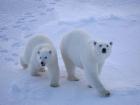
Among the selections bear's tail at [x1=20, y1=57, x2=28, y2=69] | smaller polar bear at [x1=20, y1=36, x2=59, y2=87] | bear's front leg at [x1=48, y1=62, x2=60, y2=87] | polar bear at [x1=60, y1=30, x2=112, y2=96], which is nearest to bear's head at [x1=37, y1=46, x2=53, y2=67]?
smaller polar bear at [x1=20, y1=36, x2=59, y2=87]

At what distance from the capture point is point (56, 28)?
27.6 ft

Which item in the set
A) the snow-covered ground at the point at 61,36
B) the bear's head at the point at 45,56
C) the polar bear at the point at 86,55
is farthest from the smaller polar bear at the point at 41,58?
the polar bear at the point at 86,55

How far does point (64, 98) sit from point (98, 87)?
55cm

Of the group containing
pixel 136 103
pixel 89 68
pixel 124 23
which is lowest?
pixel 136 103

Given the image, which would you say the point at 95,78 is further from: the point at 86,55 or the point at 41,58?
the point at 41,58

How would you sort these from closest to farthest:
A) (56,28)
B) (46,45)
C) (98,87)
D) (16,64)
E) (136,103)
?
(136,103) < (98,87) < (46,45) < (16,64) < (56,28)

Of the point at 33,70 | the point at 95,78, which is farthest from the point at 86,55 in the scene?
the point at 33,70

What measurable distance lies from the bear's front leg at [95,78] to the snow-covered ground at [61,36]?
10 cm

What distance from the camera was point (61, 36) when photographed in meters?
7.96

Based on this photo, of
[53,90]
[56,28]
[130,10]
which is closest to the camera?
[53,90]

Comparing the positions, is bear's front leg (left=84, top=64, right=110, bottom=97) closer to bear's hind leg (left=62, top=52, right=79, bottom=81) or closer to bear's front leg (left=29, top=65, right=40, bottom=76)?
bear's hind leg (left=62, top=52, right=79, bottom=81)

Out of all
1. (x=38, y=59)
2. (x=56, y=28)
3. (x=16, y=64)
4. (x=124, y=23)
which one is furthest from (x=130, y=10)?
(x=38, y=59)

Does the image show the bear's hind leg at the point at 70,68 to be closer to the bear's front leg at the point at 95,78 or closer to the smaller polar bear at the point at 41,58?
the smaller polar bear at the point at 41,58

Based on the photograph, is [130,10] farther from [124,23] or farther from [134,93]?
[134,93]
